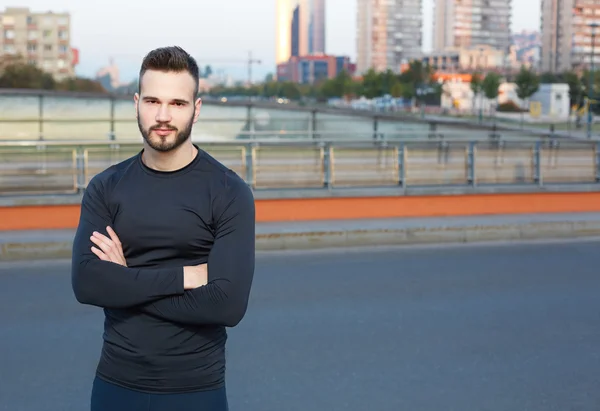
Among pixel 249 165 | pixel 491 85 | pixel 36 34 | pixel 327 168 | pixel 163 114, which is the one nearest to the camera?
pixel 163 114

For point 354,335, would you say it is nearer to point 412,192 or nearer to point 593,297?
point 593,297

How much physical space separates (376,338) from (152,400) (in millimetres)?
5221

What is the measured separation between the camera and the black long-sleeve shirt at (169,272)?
3.28 meters

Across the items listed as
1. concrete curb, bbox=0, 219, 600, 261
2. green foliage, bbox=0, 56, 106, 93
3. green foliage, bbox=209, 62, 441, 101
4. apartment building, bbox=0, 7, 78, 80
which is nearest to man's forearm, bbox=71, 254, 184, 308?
concrete curb, bbox=0, 219, 600, 261

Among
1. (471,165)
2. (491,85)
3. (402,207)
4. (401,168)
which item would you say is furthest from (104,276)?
(491,85)

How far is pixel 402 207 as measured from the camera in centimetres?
1670

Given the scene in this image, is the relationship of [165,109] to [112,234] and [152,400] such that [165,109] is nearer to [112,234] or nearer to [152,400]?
[112,234]

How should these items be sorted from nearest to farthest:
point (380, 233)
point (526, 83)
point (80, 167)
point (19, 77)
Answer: point (380, 233), point (80, 167), point (19, 77), point (526, 83)

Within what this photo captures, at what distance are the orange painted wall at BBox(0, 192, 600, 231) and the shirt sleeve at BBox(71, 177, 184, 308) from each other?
39.1 feet

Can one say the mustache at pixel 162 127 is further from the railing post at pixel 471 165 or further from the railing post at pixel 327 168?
the railing post at pixel 471 165

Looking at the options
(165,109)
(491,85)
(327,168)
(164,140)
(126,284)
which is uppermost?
(491,85)

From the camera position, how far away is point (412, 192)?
54.5 ft

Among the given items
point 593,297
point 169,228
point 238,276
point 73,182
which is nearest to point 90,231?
point 169,228

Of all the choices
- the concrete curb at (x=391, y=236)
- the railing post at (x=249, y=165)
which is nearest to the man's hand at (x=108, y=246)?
the concrete curb at (x=391, y=236)
